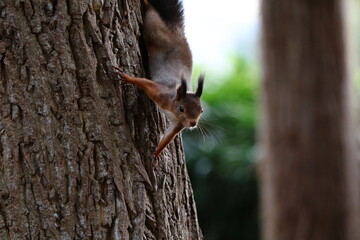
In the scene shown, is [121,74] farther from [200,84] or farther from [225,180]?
[225,180]

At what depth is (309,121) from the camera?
6.80m

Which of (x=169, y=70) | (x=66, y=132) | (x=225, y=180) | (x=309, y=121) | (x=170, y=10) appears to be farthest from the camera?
(x=225, y=180)

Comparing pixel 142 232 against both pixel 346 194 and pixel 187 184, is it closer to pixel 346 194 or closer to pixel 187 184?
pixel 187 184

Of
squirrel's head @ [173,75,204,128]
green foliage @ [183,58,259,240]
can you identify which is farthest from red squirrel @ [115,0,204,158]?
green foliage @ [183,58,259,240]

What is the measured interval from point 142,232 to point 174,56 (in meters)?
0.61

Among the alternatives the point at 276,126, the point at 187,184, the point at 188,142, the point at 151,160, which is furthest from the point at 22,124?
the point at 188,142

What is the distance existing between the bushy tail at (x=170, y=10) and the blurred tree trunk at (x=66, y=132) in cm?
31

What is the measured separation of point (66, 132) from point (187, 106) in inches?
15.5

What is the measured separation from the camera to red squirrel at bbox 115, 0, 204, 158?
244 centimetres

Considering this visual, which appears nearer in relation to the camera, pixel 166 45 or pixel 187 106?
pixel 187 106

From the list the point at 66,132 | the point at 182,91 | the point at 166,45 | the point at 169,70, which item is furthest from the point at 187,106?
the point at 66,132

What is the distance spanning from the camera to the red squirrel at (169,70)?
2438 mm

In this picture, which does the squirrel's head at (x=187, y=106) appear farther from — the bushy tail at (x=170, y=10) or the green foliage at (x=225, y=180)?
the green foliage at (x=225, y=180)

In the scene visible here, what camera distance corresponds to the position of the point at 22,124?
2.34m
